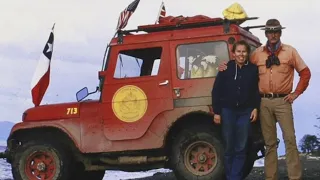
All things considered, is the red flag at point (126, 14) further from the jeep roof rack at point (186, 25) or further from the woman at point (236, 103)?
the woman at point (236, 103)

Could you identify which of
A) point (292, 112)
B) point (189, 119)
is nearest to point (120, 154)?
point (189, 119)

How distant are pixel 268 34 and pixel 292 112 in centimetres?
105

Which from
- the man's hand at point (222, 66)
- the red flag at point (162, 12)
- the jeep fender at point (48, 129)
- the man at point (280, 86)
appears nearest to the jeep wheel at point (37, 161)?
the jeep fender at point (48, 129)

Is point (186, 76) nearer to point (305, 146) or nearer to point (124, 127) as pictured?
point (124, 127)

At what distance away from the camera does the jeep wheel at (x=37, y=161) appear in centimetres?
1063

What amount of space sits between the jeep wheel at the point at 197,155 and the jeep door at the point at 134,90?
20.3 inches

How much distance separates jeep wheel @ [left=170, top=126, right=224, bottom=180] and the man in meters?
0.99

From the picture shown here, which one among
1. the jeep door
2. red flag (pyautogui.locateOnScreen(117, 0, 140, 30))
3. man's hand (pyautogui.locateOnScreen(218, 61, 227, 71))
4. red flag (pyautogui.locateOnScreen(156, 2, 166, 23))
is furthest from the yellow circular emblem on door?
red flag (pyautogui.locateOnScreen(156, 2, 166, 23))

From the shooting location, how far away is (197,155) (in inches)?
386

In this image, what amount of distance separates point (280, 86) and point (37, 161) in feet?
13.9

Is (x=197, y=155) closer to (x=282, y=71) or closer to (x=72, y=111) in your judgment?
(x=282, y=71)

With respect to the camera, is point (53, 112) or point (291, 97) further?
point (53, 112)

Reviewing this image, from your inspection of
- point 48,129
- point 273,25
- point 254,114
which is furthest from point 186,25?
point 48,129

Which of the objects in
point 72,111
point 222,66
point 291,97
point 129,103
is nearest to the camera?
point 291,97
